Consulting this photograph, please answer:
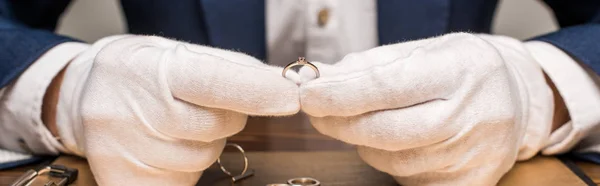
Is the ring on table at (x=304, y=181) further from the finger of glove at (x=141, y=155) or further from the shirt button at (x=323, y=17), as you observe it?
the shirt button at (x=323, y=17)

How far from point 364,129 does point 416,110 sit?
0.12 feet

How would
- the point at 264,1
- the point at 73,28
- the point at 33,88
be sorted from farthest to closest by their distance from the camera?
1. the point at 73,28
2. the point at 264,1
3. the point at 33,88

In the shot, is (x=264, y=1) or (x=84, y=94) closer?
(x=84, y=94)

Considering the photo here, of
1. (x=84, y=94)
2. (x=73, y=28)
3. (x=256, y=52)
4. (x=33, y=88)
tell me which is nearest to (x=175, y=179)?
(x=84, y=94)

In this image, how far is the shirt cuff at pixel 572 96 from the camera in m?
0.49

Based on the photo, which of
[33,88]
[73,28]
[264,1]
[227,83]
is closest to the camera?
[227,83]

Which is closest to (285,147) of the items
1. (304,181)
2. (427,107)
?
(304,181)

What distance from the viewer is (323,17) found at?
2.31 feet

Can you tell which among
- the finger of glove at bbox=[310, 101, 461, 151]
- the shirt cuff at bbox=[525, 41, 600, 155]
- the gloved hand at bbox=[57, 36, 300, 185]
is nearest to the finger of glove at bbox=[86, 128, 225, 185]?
the gloved hand at bbox=[57, 36, 300, 185]

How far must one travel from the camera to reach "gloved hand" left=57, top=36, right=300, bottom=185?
0.37 m

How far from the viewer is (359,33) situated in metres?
0.74

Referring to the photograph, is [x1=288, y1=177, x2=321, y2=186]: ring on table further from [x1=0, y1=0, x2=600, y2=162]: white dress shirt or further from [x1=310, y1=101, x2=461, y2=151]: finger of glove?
[x1=0, y1=0, x2=600, y2=162]: white dress shirt

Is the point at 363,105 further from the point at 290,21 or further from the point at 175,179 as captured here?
the point at 290,21

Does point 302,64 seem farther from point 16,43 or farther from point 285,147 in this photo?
point 16,43
